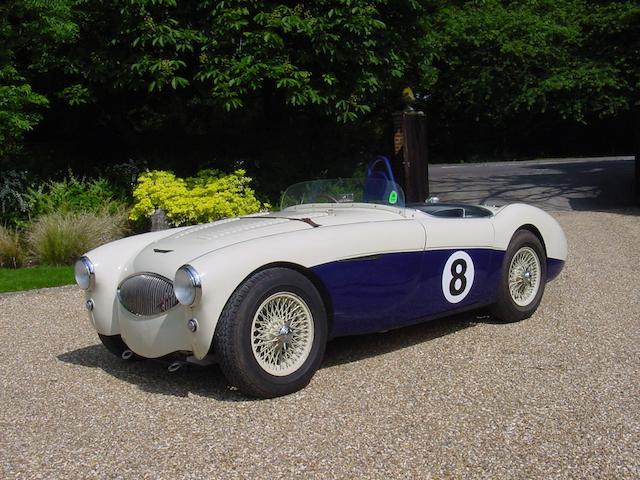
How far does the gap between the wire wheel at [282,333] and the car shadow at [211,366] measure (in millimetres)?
257

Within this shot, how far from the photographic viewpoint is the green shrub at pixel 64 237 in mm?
9062

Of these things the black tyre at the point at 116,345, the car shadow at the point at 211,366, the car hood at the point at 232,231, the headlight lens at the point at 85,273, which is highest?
the car hood at the point at 232,231

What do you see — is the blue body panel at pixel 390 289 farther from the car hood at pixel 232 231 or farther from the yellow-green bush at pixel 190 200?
the yellow-green bush at pixel 190 200

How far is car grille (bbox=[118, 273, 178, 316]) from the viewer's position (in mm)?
4020

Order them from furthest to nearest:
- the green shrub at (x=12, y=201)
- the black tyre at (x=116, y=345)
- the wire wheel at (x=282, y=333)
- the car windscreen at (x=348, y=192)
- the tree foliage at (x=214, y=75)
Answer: the green shrub at (x=12, y=201), the tree foliage at (x=214, y=75), the car windscreen at (x=348, y=192), the black tyre at (x=116, y=345), the wire wheel at (x=282, y=333)

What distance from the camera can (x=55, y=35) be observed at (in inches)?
372

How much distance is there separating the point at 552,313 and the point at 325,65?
19.9 ft

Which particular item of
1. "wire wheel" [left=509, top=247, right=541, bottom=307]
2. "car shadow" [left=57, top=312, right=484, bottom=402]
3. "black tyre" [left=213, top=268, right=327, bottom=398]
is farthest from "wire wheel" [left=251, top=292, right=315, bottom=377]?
"wire wheel" [left=509, top=247, right=541, bottom=307]

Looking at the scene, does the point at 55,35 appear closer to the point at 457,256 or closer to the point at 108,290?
the point at 108,290

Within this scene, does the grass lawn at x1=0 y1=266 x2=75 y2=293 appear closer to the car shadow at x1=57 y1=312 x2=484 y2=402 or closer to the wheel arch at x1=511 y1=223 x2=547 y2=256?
the car shadow at x1=57 y1=312 x2=484 y2=402

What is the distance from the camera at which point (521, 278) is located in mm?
5508

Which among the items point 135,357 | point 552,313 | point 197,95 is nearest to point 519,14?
point 197,95

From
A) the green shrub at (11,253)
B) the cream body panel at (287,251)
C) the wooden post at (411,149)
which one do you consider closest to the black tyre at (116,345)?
the cream body panel at (287,251)

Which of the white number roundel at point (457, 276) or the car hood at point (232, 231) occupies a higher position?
the car hood at point (232, 231)
